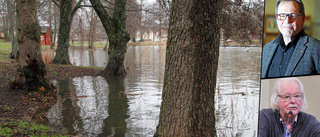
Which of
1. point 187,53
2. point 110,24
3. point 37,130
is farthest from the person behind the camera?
point 110,24

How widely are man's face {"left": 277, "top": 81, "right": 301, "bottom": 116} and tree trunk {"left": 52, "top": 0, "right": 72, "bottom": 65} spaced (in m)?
17.1

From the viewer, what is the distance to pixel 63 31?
18547 millimetres

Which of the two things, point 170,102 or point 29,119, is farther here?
point 29,119

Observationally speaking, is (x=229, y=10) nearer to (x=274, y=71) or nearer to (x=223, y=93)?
(x=223, y=93)

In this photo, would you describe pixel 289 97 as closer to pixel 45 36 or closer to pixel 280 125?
pixel 280 125

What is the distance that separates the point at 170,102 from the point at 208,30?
1.09 metres

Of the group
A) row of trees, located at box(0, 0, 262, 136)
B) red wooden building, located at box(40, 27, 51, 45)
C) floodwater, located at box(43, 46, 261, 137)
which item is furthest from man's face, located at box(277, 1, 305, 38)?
red wooden building, located at box(40, 27, 51, 45)

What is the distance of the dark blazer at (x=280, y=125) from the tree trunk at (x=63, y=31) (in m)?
17.0

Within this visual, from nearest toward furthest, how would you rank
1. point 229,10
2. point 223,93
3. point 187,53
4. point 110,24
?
point 187,53 < point 229,10 < point 223,93 < point 110,24

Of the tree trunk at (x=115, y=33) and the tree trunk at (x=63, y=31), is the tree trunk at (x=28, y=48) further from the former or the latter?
the tree trunk at (x=63, y=31)

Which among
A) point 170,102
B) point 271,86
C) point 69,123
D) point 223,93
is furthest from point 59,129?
point 223,93

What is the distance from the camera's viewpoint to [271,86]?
114 inches

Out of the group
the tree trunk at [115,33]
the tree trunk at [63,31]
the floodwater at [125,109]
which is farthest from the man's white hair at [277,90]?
the tree trunk at [63,31]

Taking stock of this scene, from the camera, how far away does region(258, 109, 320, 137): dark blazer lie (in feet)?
9.84
